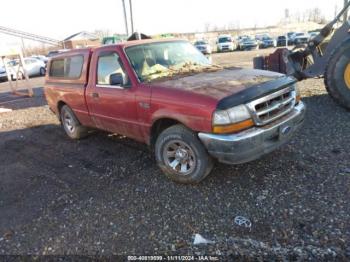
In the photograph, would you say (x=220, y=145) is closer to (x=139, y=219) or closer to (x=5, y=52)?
(x=139, y=219)

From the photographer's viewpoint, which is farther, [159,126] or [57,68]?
[57,68]

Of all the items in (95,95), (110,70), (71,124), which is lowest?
(71,124)

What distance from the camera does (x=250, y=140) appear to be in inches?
133

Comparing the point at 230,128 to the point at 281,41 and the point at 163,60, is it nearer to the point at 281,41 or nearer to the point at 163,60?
the point at 163,60

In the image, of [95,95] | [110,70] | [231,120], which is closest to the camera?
[231,120]

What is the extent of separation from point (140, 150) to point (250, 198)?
2.47m

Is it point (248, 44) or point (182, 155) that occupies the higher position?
point (248, 44)

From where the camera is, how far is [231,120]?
3.35 m

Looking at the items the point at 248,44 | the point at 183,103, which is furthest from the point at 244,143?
the point at 248,44

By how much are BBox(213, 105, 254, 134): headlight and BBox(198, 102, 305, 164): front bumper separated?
68 millimetres

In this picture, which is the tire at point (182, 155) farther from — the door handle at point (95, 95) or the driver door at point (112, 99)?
the door handle at point (95, 95)

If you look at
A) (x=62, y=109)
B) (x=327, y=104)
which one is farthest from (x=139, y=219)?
(x=327, y=104)

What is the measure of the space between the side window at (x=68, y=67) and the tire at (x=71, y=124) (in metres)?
0.73

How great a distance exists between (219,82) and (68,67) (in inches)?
136
